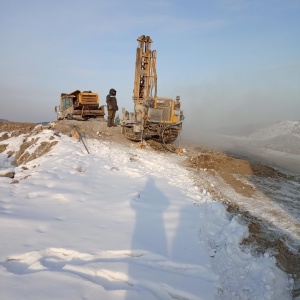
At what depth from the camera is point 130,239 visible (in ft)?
13.3

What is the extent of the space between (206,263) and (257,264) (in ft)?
2.94

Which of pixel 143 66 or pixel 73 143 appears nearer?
pixel 73 143

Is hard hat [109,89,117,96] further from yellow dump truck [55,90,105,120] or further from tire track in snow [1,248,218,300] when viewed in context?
tire track in snow [1,248,218,300]

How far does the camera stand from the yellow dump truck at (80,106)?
20.9m

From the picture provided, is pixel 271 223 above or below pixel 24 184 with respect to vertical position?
below

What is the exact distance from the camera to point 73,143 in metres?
11.5

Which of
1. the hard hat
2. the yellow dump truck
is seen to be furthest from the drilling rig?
the yellow dump truck

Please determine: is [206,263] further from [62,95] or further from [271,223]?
[62,95]

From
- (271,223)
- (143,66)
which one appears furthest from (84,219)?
(143,66)

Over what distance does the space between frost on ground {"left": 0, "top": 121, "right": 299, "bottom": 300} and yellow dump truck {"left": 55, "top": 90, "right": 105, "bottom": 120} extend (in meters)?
13.2

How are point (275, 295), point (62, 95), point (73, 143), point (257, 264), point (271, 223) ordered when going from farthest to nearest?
point (62, 95), point (73, 143), point (271, 223), point (257, 264), point (275, 295)

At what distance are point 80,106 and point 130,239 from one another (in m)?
18.7

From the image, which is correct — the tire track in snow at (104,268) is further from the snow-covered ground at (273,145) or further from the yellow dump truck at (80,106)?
the yellow dump truck at (80,106)

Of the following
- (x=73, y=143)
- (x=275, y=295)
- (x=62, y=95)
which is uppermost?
(x=62, y=95)
